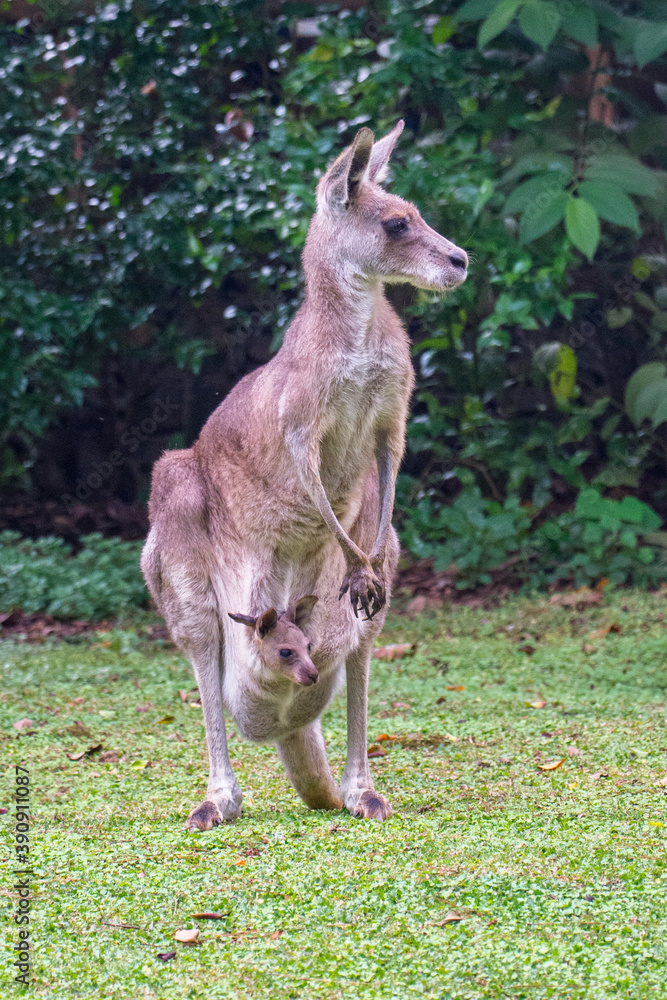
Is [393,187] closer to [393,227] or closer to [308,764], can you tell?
[393,227]

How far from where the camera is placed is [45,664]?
498 centimetres

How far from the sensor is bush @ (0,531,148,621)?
19.1 ft

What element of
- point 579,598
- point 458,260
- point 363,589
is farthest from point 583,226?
point 363,589

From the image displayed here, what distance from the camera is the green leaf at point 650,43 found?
562 centimetres

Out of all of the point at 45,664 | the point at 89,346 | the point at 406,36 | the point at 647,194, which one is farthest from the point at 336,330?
the point at 89,346

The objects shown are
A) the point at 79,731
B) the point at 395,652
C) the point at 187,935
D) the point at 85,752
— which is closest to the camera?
the point at 187,935

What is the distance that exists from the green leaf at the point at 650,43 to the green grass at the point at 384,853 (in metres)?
3.12

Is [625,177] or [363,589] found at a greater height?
[363,589]

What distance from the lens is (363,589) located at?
2807mm

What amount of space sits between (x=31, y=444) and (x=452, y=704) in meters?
4.18

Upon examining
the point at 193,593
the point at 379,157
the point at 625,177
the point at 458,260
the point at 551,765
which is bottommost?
the point at 551,765

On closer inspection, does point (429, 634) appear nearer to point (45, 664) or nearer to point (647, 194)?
point (45, 664)

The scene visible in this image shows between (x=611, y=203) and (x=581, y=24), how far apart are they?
1.02m

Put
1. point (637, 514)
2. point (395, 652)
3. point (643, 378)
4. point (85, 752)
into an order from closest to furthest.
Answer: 1. point (85, 752)
2. point (395, 652)
3. point (637, 514)
4. point (643, 378)
